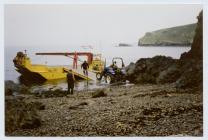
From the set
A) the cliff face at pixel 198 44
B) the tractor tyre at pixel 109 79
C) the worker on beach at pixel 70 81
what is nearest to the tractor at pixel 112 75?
the tractor tyre at pixel 109 79

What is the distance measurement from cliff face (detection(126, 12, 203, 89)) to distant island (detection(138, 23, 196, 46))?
5 cm

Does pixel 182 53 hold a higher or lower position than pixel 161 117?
higher

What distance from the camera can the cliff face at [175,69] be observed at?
9.87 ft

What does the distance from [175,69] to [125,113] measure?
50cm

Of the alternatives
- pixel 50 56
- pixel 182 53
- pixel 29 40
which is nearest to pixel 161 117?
pixel 182 53

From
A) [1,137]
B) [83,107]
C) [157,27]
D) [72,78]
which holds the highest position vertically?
[157,27]

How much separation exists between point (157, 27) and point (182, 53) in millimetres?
268

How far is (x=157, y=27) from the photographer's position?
120 inches

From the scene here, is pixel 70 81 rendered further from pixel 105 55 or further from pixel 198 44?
pixel 198 44

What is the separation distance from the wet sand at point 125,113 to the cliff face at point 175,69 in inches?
2.2

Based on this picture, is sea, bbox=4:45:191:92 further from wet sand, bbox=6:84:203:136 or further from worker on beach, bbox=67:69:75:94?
wet sand, bbox=6:84:203:136

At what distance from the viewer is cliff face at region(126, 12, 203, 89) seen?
301 cm

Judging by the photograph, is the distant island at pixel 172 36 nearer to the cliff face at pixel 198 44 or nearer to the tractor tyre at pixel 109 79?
the cliff face at pixel 198 44

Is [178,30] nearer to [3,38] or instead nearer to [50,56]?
[50,56]
